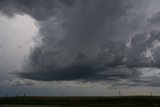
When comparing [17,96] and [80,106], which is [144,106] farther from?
[17,96]

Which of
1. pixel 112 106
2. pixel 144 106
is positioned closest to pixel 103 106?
pixel 112 106

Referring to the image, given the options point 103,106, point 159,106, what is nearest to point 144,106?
point 159,106

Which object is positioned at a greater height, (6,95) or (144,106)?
(6,95)

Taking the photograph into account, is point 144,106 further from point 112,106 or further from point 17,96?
point 17,96

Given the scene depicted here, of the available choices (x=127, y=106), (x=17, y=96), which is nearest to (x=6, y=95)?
(x=17, y=96)

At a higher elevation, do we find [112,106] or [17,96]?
[17,96]

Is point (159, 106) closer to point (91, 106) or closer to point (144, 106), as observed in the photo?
point (144, 106)

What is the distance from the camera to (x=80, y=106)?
69125 millimetres

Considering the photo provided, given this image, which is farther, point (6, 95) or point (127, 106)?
point (6, 95)

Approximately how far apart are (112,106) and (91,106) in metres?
4.96

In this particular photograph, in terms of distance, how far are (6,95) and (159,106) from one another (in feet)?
211

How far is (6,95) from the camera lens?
111062mm

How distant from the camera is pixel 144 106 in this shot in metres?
66.9

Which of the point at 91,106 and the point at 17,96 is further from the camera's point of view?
the point at 17,96
